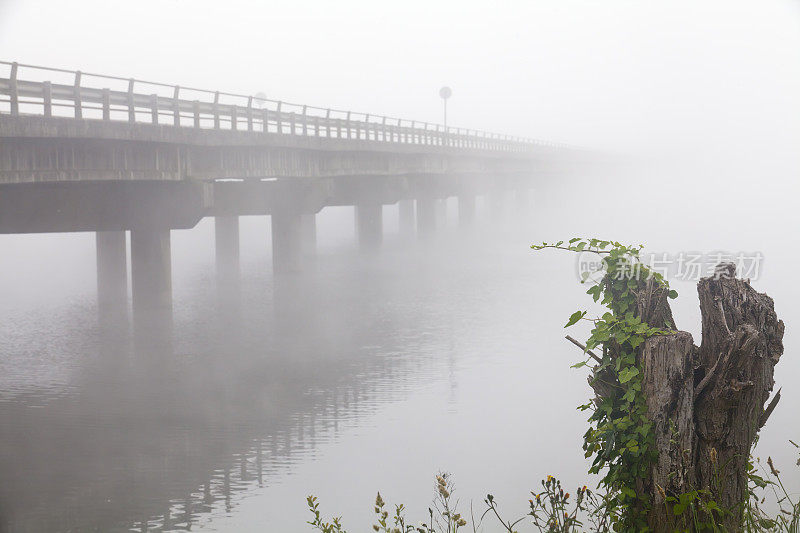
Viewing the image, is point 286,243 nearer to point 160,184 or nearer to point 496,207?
point 160,184

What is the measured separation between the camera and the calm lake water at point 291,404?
1113 cm

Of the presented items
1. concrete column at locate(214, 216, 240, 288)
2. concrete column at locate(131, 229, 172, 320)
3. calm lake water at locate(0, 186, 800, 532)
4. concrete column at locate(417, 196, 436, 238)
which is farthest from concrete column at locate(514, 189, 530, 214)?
concrete column at locate(131, 229, 172, 320)

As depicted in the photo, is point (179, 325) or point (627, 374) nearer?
point (627, 374)

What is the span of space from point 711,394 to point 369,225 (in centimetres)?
4422

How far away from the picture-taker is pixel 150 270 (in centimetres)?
2745

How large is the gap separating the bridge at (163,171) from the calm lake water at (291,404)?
290cm

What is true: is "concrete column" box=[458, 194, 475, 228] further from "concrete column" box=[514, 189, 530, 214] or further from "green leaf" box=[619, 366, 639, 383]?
"green leaf" box=[619, 366, 639, 383]

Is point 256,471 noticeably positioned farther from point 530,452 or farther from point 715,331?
point 715,331

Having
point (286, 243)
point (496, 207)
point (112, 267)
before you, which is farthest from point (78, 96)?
point (496, 207)

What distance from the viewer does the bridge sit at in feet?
68.7

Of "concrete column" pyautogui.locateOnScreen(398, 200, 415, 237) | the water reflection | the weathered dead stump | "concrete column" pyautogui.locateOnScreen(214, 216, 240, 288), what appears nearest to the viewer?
the weathered dead stump

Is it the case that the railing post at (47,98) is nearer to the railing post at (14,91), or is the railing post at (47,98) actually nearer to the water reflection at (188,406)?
the railing post at (14,91)

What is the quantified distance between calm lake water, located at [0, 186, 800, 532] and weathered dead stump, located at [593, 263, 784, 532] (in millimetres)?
4783

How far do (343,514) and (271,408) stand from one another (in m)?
5.76
